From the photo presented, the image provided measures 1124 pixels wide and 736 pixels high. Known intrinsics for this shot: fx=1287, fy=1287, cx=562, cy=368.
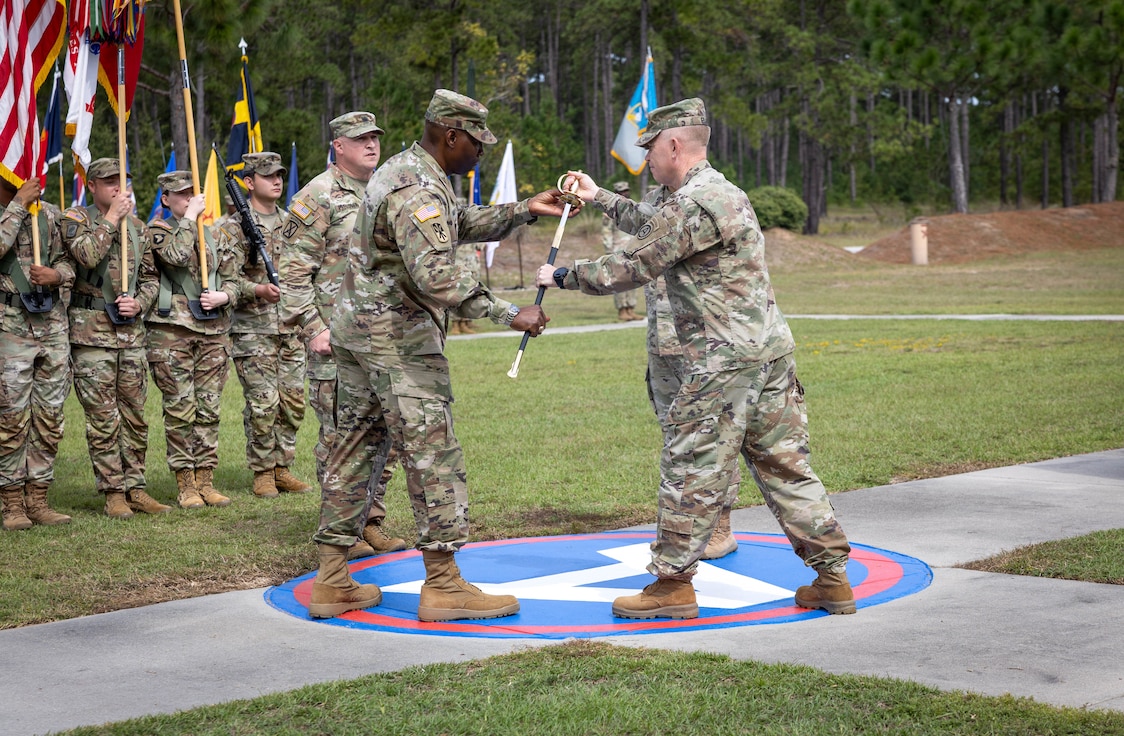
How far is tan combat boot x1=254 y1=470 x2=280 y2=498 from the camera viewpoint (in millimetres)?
9188

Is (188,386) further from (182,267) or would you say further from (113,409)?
(182,267)

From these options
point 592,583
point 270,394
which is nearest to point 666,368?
point 592,583

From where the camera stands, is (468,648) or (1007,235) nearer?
(468,648)

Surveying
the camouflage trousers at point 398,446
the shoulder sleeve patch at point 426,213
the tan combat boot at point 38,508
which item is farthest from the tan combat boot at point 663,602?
the tan combat boot at point 38,508

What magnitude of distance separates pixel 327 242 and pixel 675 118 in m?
2.50

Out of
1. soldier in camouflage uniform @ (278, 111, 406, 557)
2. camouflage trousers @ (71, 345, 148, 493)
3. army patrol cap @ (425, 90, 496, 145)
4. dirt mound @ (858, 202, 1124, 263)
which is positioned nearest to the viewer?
army patrol cap @ (425, 90, 496, 145)

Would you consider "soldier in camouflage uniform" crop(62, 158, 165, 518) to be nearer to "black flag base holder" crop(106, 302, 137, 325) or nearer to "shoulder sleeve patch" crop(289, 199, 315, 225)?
"black flag base holder" crop(106, 302, 137, 325)

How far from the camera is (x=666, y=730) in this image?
4.20 metres

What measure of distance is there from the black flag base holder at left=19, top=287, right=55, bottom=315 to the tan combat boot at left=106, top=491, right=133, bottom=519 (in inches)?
51.3

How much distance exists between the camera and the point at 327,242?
7492mm

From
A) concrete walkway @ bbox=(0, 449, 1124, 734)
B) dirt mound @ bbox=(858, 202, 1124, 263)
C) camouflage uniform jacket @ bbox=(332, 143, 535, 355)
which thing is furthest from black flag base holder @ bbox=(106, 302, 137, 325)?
dirt mound @ bbox=(858, 202, 1124, 263)

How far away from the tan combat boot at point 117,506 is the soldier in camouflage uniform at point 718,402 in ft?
13.3

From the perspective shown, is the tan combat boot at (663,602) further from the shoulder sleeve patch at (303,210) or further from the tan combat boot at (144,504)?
the tan combat boot at (144,504)

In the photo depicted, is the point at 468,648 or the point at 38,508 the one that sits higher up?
the point at 38,508
